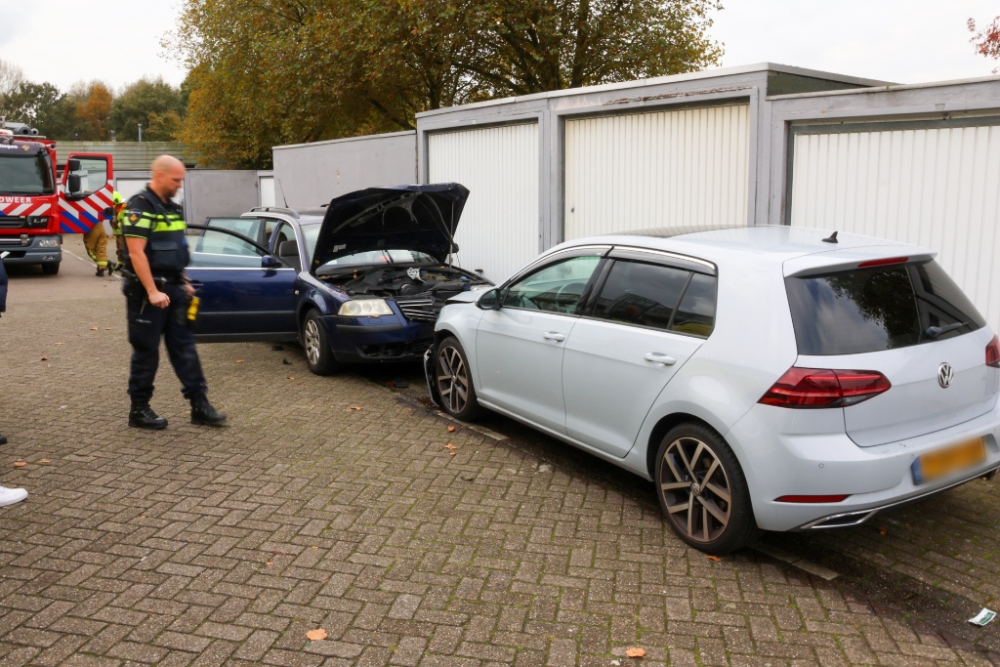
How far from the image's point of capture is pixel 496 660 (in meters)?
3.42

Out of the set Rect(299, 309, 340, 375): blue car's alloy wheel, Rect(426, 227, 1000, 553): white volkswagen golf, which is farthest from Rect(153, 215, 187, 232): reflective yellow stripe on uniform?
Rect(426, 227, 1000, 553): white volkswagen golf

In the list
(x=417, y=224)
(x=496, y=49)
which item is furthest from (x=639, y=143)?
(x=496, y=49)

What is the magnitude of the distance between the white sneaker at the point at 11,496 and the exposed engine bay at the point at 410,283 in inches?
140

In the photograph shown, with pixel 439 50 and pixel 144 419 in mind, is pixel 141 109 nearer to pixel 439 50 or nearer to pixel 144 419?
pixel 439 50

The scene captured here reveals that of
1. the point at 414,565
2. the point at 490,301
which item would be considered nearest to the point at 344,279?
the point at 490,301

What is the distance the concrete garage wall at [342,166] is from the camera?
13.7 m

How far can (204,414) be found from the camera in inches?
263

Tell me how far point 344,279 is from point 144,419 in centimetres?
269

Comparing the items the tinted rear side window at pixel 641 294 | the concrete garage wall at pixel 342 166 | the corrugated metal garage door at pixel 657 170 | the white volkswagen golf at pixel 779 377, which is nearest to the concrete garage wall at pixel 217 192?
the concrete garage wall at pixel 342 166

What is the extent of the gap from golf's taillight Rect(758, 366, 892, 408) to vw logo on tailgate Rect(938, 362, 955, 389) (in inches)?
16.6

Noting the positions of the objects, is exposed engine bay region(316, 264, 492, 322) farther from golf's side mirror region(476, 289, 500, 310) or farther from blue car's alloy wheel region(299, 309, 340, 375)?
golf's side mirror region(476, 289, 500, 310)

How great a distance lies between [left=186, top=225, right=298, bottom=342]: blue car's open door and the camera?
27.4 ft

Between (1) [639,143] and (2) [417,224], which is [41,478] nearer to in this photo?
(2) [417,224]

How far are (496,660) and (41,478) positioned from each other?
142 inches
